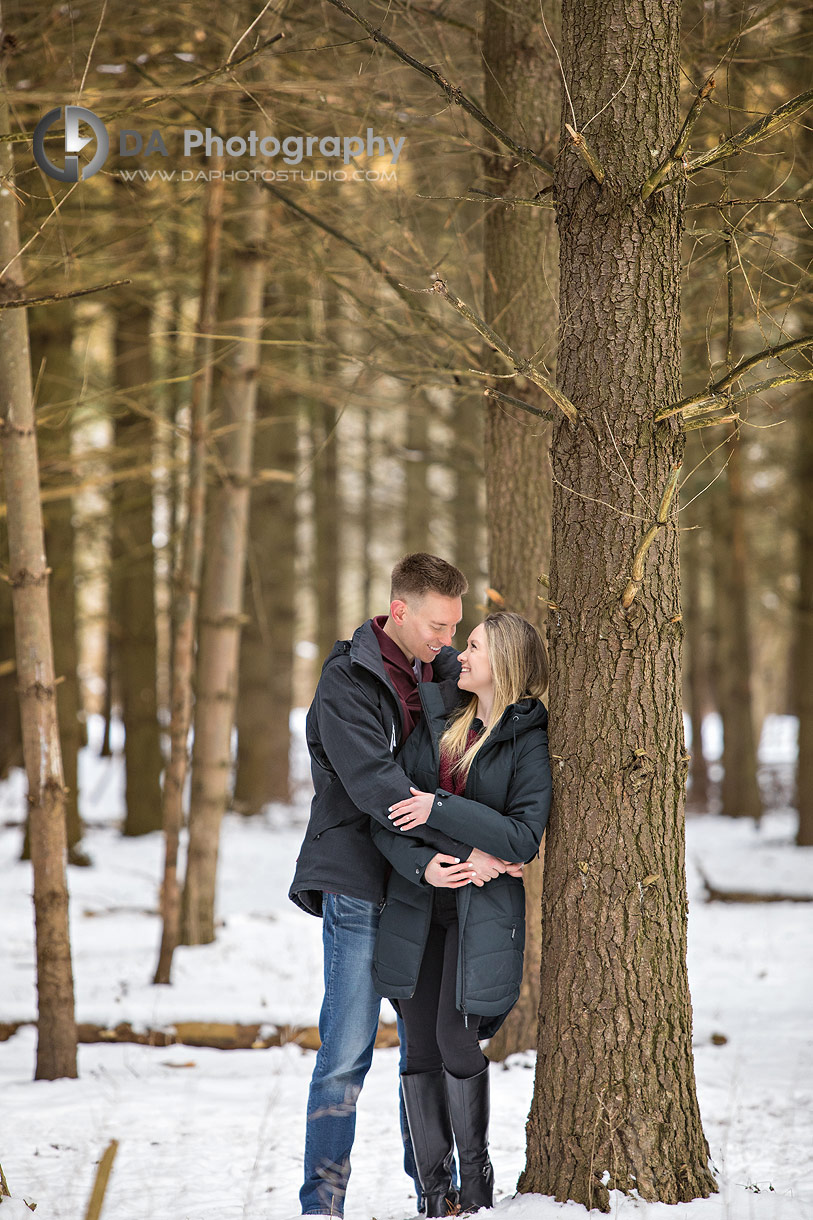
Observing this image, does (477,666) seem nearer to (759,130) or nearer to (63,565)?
(759,130)

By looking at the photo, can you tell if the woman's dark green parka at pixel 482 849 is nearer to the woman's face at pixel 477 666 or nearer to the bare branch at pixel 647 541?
the woman's face at pixel 477 666

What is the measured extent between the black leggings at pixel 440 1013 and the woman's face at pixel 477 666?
0.64m

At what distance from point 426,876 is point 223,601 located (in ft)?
13.8

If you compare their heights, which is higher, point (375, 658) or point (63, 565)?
point (63, 565)

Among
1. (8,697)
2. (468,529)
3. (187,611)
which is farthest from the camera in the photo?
(468,529)

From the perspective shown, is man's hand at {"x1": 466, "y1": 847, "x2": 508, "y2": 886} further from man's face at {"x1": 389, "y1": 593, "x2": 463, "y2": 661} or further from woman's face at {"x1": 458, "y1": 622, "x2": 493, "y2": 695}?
man's face at {"x1": 389, "y1": 593, "x2": 463, "y2": 661}

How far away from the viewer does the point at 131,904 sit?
314 inches

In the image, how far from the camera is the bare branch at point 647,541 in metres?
2.83

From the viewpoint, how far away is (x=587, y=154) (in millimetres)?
2889

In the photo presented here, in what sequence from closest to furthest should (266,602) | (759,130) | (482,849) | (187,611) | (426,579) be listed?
1. (759,130)
2. (482,849)
3. (426,579)
4. (187,611)
5. (266,602)

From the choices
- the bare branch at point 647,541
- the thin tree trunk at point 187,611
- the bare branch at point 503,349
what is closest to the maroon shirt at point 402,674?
the bare branch at point 647,541

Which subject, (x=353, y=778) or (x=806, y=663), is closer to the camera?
(x=353, y=778)

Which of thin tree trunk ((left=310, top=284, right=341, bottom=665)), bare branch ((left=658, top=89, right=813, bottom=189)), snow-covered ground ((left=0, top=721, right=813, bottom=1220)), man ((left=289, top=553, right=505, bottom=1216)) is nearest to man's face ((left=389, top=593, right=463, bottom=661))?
man ((left=289, top=553, right=505, bottom=1216))

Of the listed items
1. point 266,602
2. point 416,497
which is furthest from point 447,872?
point 416,497
